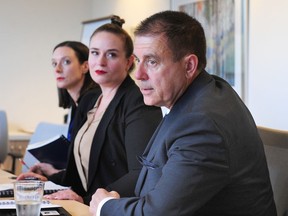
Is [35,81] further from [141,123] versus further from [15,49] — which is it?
[141,123]

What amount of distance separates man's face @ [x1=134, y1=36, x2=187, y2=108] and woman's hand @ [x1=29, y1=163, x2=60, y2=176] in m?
1.20

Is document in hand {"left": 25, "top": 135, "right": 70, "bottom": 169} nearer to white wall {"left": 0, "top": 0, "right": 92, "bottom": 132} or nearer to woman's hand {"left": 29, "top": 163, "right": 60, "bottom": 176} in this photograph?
woman's hand {"left": 29, "top": 163, "right": 60, "bottom": 176}

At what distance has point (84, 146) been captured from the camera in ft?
7.38

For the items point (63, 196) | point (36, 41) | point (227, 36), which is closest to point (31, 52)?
point (36, 41)

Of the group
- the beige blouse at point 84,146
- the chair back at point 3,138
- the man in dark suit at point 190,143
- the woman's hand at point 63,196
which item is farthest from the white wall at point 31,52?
the man in dark suit at point 190,143

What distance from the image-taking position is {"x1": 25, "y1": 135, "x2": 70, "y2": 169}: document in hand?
2.35 metres

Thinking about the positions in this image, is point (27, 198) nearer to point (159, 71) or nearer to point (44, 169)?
point (159, 71)

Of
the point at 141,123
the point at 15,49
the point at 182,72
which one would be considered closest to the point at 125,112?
the point at 141,123

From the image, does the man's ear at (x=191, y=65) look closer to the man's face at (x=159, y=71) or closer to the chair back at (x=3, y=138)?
the man's face at (x=159, y=71)

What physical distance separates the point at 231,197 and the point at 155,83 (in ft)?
1.24

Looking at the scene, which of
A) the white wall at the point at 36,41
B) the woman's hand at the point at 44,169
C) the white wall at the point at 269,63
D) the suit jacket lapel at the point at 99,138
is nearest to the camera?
the suit jacket lapel at the point at 99,138

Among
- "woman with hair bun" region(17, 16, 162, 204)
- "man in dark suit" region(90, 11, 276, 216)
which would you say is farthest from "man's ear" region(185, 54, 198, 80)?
"woman with hair bun" region(17, 16, 162, 204)

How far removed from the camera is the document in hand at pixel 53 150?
7.72 ft

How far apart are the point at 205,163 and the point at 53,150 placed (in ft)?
4.47
